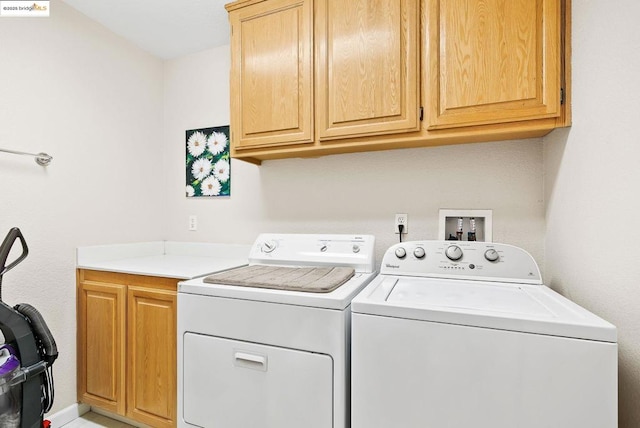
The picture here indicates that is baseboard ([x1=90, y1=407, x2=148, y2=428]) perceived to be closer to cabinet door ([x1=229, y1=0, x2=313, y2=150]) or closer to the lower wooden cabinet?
the lower wooden cabinet

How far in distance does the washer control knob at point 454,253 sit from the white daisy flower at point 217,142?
5.50ft

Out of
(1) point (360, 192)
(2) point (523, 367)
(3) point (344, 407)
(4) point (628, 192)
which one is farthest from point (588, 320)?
(1) point (360, 192)

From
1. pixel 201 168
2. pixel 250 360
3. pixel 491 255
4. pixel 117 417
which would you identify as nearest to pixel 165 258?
pixel 201 168

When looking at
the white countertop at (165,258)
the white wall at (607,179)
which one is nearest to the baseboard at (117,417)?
the white countertop at (165,258)

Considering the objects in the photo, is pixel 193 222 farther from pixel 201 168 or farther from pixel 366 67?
pixel 366 67

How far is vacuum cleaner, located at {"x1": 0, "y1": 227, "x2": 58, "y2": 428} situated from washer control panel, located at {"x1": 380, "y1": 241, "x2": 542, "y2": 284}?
163cm

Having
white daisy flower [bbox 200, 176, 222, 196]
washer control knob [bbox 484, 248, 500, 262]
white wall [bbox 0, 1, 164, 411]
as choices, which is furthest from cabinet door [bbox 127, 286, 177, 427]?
washer control knob [bbox 484, 248, 500, 262]

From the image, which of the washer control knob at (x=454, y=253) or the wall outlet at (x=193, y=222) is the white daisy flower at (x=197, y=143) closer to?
the wall outlet at (x=193, y=222)

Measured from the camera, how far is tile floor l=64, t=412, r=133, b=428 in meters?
1.86

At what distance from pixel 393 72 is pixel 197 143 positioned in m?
1.59

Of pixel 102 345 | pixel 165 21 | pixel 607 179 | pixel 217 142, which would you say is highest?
pixel 165 21

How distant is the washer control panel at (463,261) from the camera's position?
4.51 ft

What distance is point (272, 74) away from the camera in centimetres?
170

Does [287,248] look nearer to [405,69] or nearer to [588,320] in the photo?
[405,69]
